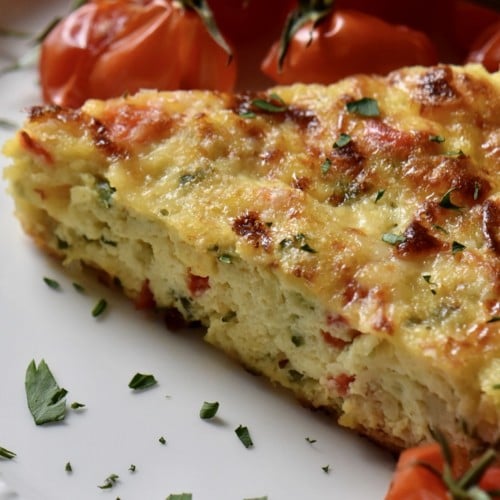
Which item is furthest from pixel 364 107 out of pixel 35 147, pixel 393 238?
pixel 35 147

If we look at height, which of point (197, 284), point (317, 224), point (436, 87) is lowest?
point (197, 284)

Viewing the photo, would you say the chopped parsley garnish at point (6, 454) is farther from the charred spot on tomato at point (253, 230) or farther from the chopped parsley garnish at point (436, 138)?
the chopped parsley garnish at point (436, 138)

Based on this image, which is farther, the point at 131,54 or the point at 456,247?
the point at 131,54

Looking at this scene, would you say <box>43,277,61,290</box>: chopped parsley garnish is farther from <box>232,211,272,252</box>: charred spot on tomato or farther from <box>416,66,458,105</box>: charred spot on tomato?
<box>416,66,458,105</box>: charred spot on tomato

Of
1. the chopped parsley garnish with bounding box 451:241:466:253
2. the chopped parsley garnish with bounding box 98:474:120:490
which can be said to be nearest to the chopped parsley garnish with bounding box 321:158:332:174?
the chopped parsley garnish with bounding box 451:241:466:253

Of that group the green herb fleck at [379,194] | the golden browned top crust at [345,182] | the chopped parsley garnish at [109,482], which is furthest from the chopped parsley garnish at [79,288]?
the green herb fleck at [379,194]

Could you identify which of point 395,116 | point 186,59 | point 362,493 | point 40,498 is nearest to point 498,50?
point 395,116

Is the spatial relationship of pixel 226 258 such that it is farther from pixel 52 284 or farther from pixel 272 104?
pixel 52 284

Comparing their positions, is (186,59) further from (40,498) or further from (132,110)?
(40,498)
